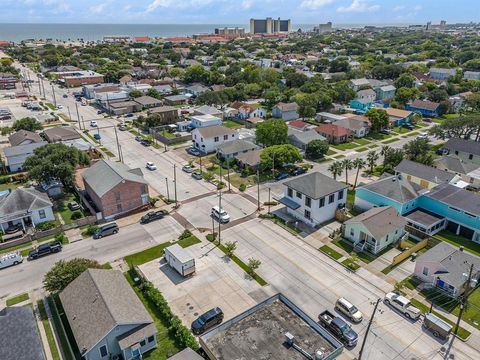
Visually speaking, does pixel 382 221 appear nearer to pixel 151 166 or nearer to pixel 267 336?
pixel 267 336

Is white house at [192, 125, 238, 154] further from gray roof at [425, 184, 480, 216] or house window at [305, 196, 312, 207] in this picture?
gray roof at [425, 184, 480, 216]

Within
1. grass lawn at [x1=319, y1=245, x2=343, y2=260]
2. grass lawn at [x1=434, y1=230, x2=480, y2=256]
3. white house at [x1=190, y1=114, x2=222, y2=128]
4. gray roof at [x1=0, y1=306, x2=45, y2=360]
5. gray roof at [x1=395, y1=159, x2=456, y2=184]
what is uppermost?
white house at [x1=190, y1=114, x2=222, y2=128]

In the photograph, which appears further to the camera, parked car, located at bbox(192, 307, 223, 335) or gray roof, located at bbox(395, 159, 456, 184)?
gray roof, located at bbox(395, 159, 456, 184)

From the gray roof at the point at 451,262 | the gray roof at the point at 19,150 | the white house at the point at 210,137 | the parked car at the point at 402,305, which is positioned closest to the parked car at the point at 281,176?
the white house at the point at 210,137

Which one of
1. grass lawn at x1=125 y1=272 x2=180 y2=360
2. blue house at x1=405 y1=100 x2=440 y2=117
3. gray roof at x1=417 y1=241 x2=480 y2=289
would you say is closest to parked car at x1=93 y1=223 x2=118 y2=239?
grass lawn at x1=125 y1=272 x2=180 y2=360

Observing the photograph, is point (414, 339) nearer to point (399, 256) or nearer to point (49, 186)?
point (399, 256)

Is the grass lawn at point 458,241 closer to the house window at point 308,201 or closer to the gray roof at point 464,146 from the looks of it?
the house window at point 308,201

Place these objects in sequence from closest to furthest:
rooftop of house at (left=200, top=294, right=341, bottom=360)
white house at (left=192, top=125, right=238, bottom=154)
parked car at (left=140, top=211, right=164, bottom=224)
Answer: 1. rooftop of house at (left=200, top=294, right=341, bottom=360)
2. parked car at (left=140, top=211, right=164, bottom=224)
3. white house at (left=192, top=125, right=238, bottom=154)
